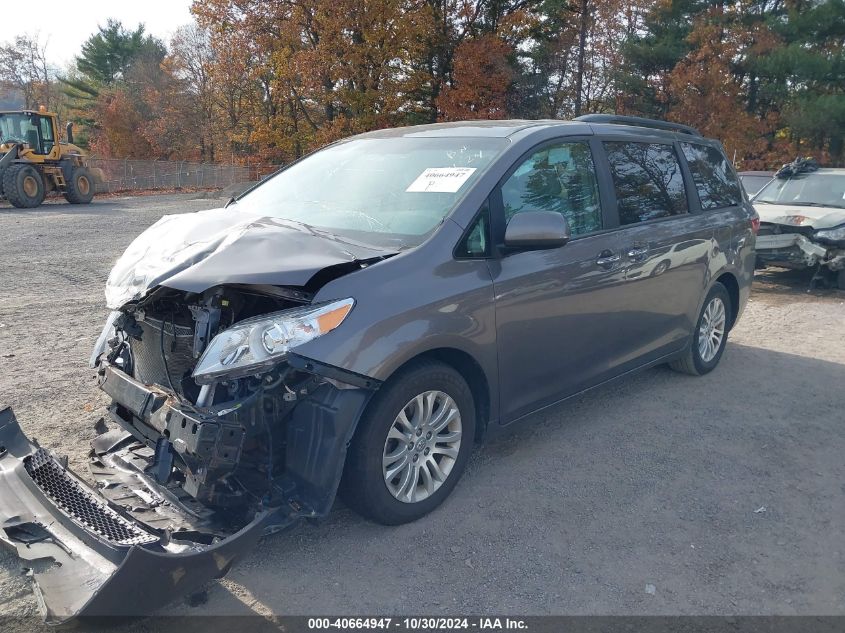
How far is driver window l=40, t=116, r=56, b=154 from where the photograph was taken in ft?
74.1

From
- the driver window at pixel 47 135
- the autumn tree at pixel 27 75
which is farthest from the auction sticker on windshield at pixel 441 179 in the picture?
the autumn tree at pixel 27 75

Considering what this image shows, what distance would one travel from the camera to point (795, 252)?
9.48m

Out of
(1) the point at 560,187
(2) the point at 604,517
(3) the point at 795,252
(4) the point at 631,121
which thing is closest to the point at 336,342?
(2) the point at 604,517

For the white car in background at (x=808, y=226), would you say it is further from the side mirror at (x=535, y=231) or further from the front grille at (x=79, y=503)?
the front grille at (x=79, y=503)

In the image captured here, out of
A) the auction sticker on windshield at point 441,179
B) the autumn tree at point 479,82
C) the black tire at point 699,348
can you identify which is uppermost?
the autumn tree at point 479,82

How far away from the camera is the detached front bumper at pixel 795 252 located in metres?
9.27

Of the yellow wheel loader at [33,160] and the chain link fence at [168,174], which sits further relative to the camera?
the chain link fence at [168,174]

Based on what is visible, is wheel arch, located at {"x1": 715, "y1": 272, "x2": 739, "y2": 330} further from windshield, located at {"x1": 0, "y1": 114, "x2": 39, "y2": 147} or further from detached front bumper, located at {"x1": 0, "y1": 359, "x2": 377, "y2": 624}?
windshield, located at {"x1": 0, "y1": 114, "x2": 39, "y2": 147}

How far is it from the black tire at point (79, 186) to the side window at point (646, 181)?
23.7 meters

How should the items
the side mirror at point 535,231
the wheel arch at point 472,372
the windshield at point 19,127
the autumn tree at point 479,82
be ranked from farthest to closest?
the autumn tree at point 479,82
the windshield at point 19,127
the side mirror at point 535,231
the wheel arch at point 472,372

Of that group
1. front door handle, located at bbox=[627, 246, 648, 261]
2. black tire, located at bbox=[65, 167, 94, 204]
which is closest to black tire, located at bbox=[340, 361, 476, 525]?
front door handle, located at bbox=[627, 246, 648, 261]

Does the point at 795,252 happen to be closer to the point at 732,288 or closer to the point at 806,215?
the point at 806,215

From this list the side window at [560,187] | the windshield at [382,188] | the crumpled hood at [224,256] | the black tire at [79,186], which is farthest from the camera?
the black tire at [79,186]

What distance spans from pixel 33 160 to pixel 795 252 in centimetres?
2243
